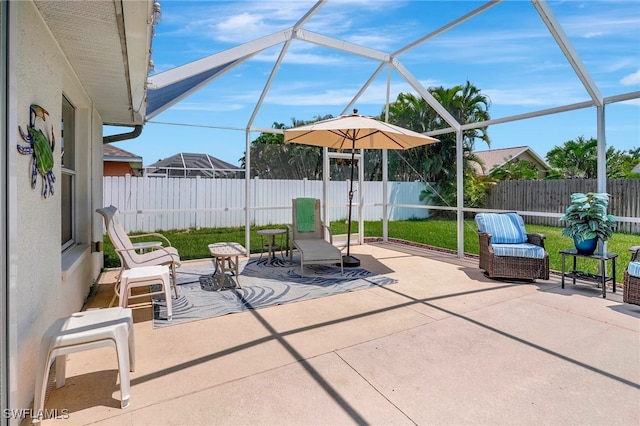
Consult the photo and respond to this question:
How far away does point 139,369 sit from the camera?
106 inches

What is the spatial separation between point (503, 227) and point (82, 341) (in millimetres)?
A: 5646

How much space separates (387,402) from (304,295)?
97.7 inches

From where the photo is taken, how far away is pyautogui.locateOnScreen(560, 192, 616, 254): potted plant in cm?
460

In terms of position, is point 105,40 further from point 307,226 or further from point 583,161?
Answer: point 583,161

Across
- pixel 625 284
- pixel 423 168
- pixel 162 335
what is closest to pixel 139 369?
pixel 162 335

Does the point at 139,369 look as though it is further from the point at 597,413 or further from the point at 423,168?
the point at 423,168

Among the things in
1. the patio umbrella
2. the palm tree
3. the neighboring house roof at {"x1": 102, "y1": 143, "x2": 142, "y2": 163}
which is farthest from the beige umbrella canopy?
the neighboring house roof at {"x1": 102, "y1": 143, "x2": 142, "y2": 163}

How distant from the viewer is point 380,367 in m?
2.73

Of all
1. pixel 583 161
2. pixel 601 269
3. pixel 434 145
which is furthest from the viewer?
pixel 583 161

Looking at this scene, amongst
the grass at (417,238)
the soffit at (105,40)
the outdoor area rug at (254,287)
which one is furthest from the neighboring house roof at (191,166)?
the soffit at (105,40)

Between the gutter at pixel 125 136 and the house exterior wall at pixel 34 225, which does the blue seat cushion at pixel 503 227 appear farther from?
the gutter at pixel 125 136

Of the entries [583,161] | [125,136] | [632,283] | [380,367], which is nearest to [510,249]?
[632,283]

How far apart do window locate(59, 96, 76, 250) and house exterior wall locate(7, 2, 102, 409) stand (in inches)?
15.4

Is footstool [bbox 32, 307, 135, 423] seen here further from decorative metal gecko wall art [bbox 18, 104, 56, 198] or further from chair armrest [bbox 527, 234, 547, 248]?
chair armrest [bbox 527, 234, 547, 248]
